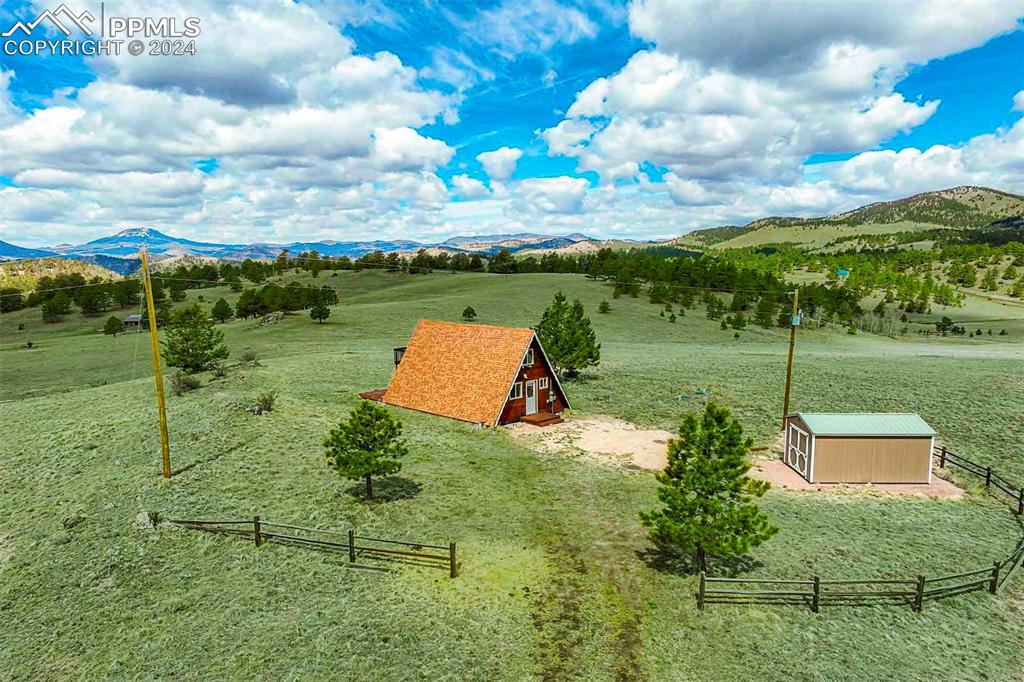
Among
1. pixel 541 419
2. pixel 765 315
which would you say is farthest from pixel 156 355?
pixel 765 315

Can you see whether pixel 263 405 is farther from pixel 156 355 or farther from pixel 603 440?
pixel 603 440

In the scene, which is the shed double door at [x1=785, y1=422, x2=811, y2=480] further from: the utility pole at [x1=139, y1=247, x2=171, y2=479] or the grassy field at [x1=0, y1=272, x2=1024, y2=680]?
the utility pole at [x1=139, y1=247, x2=171, y2=479]

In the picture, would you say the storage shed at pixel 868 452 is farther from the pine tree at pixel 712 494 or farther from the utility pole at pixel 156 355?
the utility pole at pixel 156 355

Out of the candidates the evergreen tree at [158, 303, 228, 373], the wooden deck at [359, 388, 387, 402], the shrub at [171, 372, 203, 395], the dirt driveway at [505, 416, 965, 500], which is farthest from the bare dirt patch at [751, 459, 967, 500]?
the evergreen tree at [158, 303, 228, 373]

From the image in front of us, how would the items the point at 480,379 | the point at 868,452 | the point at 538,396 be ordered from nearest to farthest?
the point at 868,452
the point at 480,379
the point at 538,396

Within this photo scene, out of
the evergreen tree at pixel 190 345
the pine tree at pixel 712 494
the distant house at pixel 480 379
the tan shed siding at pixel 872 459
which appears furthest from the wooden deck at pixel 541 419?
the evergreen tree at pixel 190 345

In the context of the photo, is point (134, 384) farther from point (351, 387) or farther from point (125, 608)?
point (125, 608)
